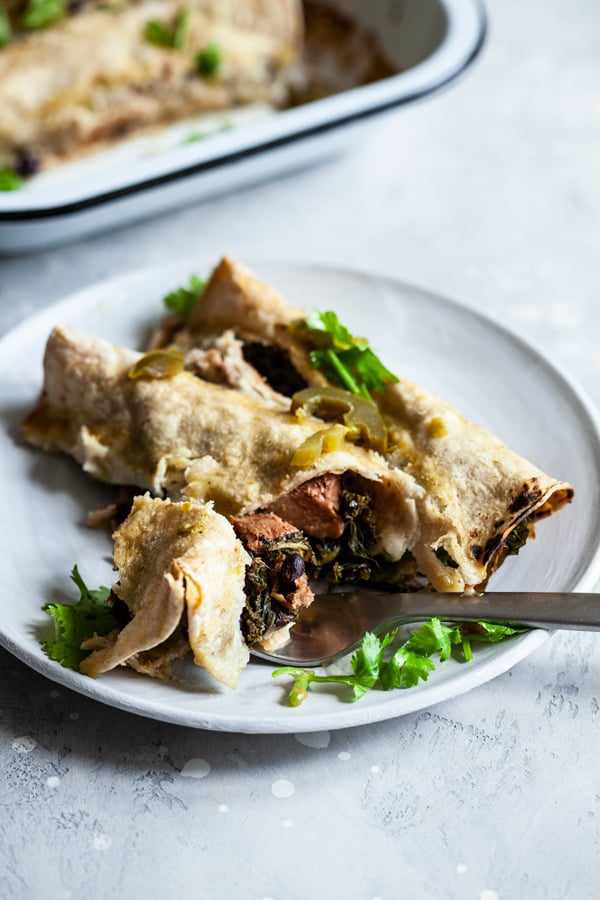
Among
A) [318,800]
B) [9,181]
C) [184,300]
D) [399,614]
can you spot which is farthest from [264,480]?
[9,181]

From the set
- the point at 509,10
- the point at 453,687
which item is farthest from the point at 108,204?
the point at 509,10

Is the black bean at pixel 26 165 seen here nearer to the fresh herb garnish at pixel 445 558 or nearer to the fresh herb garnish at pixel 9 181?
the fresh herb garnish at pixel 9 181

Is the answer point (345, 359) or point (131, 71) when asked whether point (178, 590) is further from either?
point (131, 71)

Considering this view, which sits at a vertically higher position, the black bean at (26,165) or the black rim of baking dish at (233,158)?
the black rim of baking dish at (233,158)

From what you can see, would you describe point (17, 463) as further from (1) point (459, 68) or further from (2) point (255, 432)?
(1) point (459, 68)

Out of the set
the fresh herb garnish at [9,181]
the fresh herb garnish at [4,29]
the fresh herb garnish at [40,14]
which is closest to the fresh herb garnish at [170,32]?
the fresh herb garnish at [40,14]

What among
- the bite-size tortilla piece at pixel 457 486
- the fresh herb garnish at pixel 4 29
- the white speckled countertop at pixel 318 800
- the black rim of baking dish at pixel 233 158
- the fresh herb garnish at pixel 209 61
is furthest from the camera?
the fresh herb garnish at pixel 209 61
